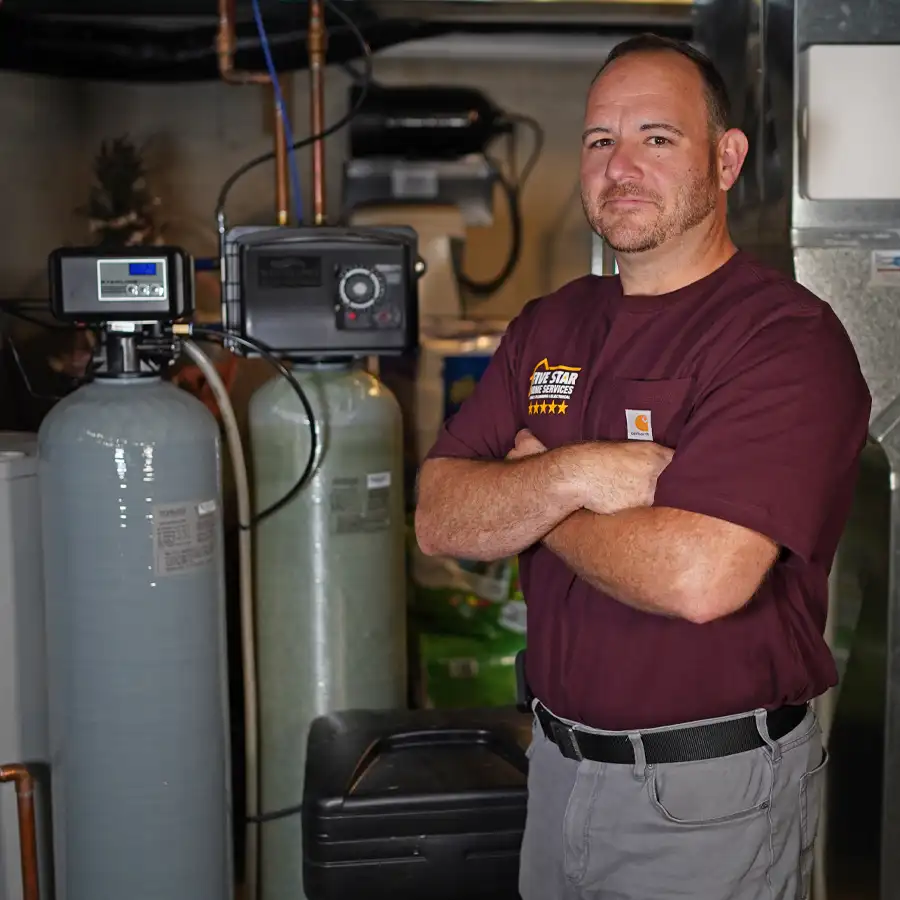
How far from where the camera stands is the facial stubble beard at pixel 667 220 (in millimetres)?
1479

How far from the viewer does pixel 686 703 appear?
4.60 feet

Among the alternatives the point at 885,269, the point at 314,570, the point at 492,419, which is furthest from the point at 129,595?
the point at 885,269

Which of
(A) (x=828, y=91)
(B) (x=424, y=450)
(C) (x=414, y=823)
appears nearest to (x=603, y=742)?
(C) (x=414, y=823)

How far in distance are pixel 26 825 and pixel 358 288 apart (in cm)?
120

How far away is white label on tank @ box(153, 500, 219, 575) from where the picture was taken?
A: 2072mm

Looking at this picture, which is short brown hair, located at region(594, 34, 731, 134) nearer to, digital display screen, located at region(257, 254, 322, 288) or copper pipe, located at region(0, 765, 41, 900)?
digital display screen, located at region(257, 254, 322, 288)

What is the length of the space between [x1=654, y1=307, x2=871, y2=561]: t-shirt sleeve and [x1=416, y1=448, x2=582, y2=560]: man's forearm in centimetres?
14

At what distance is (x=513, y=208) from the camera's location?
372cm

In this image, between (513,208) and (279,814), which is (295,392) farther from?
(513,208)

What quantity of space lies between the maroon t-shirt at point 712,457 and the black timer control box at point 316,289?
0.74 meters

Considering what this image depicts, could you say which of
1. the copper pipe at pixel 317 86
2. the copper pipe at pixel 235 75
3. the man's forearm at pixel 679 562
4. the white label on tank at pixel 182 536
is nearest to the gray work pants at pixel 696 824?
the man's forearm at pixel 679 562

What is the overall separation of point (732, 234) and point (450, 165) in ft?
4.17

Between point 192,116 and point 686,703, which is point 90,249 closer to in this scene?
Answer: point 686,703

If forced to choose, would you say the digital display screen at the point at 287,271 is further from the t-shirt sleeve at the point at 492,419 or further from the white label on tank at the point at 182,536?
the t-shirt sleeve at the point at 492,419
